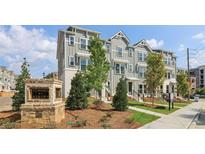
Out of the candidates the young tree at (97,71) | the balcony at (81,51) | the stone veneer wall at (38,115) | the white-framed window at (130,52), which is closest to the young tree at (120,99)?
the young tree at (97,71)

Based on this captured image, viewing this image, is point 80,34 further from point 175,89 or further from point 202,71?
point 202,71

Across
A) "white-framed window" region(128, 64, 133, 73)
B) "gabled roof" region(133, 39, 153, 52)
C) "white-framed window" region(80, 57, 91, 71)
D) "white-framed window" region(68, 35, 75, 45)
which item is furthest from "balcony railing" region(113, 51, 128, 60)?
"white-framed window" region(68, 35, 75, 45)

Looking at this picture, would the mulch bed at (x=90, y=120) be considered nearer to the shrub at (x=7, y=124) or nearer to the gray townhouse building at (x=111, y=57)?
the shrub at (x=7, y=124)

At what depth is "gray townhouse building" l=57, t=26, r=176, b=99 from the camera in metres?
25.6

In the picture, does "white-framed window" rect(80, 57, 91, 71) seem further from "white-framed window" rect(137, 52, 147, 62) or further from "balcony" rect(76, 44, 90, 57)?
"white-framed window" rect(137, 52, 147, 62)

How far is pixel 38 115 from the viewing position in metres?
12.5

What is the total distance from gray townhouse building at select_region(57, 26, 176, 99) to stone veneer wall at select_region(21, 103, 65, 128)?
11263 mm

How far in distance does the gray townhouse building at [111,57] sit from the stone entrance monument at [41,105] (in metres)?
10.6

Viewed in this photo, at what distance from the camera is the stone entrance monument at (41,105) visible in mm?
12516

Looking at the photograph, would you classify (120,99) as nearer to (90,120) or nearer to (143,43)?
(90,120)

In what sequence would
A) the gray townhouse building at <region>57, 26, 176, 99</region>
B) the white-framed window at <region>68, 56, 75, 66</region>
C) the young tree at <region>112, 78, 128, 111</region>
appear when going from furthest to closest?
the white-framed window at <region>68, 56, 75, 66</region> → the gray townhouse building at <region>57, 26, 176, 99</region> → the young tree at <region>112, 78, 128, 111</region>

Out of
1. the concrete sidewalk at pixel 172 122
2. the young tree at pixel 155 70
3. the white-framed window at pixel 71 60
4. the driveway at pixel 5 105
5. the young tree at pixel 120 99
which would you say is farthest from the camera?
the white-framed window at pixel 71 60

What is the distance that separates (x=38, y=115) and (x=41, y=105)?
1.60 feet
